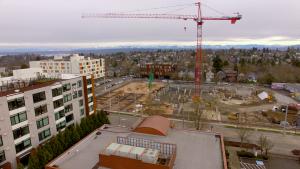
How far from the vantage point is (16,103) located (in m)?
28.1

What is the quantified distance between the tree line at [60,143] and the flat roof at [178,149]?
18.0 feet

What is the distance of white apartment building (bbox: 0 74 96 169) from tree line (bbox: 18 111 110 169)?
7.18ft

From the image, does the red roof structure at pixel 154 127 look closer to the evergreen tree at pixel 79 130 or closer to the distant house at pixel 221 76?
the evergreen tree at pixel 79 130

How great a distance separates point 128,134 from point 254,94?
59.7m

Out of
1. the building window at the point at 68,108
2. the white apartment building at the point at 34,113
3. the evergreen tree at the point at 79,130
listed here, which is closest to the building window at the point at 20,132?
the white apartment building at the point at 34,113

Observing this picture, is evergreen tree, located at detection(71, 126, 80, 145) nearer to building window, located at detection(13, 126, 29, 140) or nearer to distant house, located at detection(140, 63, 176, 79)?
building window, located at detection(13, 126, 29, 140)

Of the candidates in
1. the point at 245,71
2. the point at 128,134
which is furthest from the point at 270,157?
the point at 245,71

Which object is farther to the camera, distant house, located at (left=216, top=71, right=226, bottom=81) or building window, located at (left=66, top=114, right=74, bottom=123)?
distant house, located at (left=216, top=71, right=226, bottom=81)

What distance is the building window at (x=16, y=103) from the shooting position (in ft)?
89.2

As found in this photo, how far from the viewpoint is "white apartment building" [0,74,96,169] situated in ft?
87.6

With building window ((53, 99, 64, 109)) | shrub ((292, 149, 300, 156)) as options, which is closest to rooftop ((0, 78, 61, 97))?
building window ((53, 99, 64, 109))

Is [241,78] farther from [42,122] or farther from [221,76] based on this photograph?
[42,122]

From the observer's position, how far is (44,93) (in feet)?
107

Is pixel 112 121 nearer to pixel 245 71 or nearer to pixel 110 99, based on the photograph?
pixel 110 99
